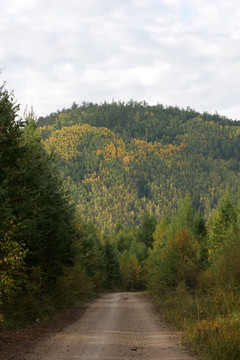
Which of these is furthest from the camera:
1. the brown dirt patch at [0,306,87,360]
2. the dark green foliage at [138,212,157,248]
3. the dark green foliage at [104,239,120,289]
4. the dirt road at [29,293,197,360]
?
the dark green foliage at [138,212,157,248]

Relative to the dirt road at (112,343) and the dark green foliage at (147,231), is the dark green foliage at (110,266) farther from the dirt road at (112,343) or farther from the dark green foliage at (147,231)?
the dirt road at (112,343)

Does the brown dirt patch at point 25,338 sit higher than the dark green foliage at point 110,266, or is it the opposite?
the brown dirt patch at point 25,338

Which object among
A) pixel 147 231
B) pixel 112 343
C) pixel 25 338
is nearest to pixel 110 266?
pixel 147 231

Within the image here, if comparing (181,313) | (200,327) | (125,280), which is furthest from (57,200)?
(125,280)

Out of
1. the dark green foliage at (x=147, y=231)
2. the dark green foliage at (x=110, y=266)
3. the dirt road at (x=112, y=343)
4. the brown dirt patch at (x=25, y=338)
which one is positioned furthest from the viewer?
the dark green foliage at (x=147, y=231)

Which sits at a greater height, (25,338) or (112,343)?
(25,338)

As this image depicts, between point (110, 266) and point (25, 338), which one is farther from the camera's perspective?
point (110, 266)

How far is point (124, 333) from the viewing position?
19.0m

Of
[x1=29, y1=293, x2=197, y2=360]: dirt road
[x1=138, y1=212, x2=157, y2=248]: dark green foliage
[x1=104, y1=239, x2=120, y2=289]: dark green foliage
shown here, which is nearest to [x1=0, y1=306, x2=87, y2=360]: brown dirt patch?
[x1=29, y1=293, x2=197, y2=360]: dirt road

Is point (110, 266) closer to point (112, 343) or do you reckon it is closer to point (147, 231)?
point (147, 231)

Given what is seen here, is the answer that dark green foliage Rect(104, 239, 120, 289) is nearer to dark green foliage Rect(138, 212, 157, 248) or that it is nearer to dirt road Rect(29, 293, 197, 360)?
dark green foliage Rect(138, 212, 157, 248)

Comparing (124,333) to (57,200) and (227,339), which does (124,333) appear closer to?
(227,339)

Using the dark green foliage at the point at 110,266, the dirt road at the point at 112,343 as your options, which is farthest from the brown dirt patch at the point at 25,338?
the dark green foliage at the point at 110,266

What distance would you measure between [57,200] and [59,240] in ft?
7.72
